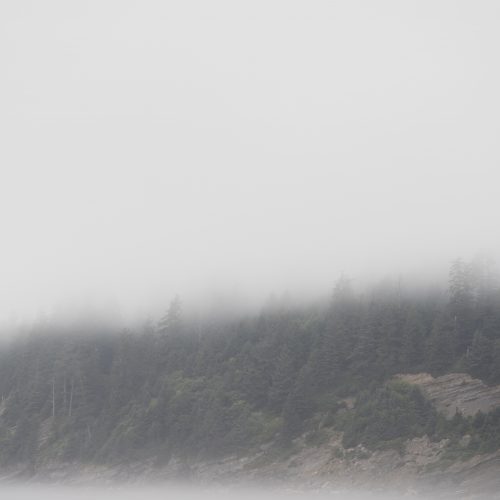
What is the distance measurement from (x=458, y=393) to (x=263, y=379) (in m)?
29.7

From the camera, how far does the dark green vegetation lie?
74375mm

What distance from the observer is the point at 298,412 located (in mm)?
81625

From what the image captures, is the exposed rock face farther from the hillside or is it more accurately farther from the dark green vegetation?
the dark green vegetation

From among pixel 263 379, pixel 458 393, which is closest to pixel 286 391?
pixel 263 379

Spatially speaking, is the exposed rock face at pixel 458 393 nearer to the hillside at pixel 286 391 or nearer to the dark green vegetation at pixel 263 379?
the hillside at pixel 286 391

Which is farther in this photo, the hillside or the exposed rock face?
the hillside

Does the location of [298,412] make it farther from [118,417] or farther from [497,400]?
[118,417]

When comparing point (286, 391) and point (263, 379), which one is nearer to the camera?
point (286, 391)

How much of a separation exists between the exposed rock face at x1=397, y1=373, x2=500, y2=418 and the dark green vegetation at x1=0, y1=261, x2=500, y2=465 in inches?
53.3

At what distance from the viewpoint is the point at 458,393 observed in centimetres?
7050

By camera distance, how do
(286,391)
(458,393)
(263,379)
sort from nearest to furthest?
A: 1. (458,393)
2. (286,391)
3. (263,379)

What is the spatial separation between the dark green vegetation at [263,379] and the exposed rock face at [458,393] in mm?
1354

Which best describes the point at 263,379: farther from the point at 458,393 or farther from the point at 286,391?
the point at 458,393

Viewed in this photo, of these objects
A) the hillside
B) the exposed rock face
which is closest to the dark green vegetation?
the hillside
